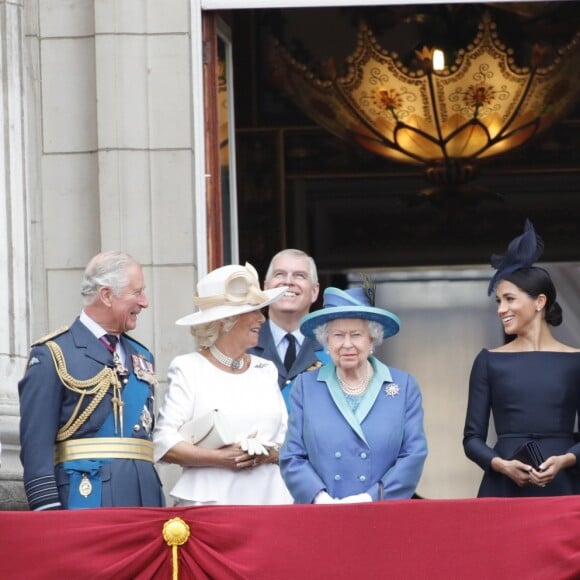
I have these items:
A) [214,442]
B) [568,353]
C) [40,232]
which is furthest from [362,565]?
[40,232]

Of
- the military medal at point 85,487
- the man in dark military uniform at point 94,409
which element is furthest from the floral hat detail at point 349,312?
the military medal at point 85,487

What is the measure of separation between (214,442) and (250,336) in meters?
0.51

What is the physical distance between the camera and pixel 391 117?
15523mm

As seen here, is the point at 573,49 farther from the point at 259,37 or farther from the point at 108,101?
the point at 108,101

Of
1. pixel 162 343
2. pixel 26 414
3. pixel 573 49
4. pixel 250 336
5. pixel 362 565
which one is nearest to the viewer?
pixel 362 565

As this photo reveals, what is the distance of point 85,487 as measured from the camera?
7973 millimetres

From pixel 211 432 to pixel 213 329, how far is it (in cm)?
48

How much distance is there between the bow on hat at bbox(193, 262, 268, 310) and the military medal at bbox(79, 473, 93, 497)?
3.18ft

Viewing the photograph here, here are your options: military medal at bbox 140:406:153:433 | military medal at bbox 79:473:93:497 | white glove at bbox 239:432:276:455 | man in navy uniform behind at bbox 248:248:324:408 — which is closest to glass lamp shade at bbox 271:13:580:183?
man in navy uniform behind at bbox 248:248:324:408

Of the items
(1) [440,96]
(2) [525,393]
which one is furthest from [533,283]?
(1) [440,96]

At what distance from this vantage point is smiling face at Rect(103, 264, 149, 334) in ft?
26.6

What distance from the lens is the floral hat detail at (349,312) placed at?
8.08 metres

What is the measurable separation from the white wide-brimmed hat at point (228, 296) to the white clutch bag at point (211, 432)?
440 mm

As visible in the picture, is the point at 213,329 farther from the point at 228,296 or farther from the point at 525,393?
the point at 525,393
